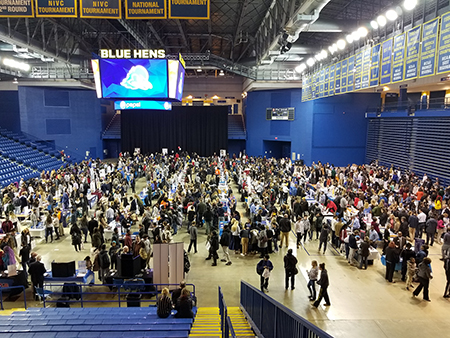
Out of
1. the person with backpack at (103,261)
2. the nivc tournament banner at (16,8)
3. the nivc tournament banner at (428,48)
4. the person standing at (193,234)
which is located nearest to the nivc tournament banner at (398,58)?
the nivc tournament banner at (428,48)

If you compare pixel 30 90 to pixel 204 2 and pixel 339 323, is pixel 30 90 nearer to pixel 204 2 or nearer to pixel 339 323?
pixel 204 2

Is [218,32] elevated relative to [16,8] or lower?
elevated

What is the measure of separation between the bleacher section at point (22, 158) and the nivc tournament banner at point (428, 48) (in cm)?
2279

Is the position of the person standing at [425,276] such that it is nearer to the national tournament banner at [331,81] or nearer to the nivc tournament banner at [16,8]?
the nivc tournament banner at [16,8]

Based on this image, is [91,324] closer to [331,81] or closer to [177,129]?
[331,81]

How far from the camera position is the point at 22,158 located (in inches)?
1020

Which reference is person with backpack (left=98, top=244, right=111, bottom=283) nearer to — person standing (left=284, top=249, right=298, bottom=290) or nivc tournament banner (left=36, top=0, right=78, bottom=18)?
person standing (left=284, top=249, right=298, bottom=290)

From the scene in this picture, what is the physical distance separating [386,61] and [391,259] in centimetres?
824

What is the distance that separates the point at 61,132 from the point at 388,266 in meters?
31.4

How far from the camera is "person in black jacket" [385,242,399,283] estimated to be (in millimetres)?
9125

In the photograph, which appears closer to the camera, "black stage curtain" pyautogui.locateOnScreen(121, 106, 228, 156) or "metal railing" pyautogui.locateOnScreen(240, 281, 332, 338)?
"metal railing" pyautogui.locateOnScreen(240, 281, 332, 338)

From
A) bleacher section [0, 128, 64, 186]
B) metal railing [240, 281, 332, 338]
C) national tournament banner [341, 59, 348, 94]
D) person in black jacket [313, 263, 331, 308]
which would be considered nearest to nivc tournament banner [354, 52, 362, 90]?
national tournament banner [341, 59, 348, 94]

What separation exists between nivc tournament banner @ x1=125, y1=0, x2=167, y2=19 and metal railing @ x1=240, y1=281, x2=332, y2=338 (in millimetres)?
7524

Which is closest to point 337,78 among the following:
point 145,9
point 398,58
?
point 398,58
